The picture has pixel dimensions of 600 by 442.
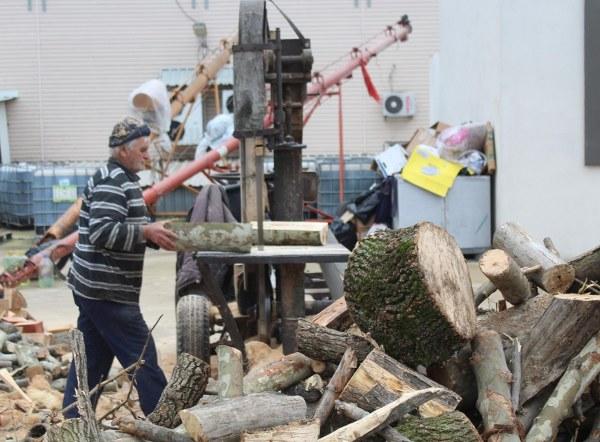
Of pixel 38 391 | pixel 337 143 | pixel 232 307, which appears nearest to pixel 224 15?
pixel 337 143

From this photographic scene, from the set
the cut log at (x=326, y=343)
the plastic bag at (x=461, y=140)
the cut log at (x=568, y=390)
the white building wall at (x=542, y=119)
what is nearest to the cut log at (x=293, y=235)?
the cut log at (x=326, y=343)

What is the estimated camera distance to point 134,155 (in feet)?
18.5

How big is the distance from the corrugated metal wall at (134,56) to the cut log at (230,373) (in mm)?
17693

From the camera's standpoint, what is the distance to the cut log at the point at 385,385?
4078 millimetres

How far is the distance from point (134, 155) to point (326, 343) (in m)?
1.79

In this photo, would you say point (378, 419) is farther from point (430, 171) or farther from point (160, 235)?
point (430, 171)

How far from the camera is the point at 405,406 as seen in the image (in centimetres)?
383

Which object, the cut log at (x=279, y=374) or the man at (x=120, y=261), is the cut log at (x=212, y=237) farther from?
the cut log at (x=279, y=374)

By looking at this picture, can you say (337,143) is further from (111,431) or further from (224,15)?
(111,431)

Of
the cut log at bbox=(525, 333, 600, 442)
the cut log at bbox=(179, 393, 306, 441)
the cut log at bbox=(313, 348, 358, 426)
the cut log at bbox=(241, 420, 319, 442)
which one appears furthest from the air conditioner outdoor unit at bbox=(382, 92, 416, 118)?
the cut log at bbox=(241, 420, 319, 442)

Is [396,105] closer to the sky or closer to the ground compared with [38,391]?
closer to the sky

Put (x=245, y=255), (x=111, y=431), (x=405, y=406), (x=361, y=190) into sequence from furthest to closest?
(x=361, y=190) → (x=245, y=255) → (x=111, y=431) → (x=405, y=406)

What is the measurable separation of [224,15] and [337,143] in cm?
377

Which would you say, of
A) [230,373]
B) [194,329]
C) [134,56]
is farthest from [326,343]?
[134,56]
